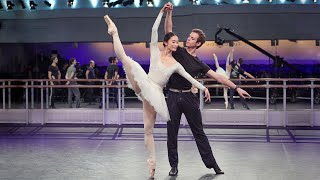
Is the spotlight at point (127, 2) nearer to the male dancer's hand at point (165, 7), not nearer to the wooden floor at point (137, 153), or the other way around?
the wooden floor at point (137, 153)

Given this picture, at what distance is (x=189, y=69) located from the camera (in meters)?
7.28

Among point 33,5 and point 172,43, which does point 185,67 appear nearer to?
point 172,43

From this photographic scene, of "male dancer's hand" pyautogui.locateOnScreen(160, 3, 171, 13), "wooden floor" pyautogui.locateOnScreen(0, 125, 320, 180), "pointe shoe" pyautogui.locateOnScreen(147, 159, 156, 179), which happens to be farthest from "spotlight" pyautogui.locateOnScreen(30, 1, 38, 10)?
"pointe shoe" pyautogui.locateOnScreen(147, 159, 156, 179)

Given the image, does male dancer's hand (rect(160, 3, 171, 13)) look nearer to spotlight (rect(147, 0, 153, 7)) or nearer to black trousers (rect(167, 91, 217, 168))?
black trousers (rect(167, 91, 217, 168))

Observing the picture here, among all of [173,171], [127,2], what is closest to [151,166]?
[173,171]

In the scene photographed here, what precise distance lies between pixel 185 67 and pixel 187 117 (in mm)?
698

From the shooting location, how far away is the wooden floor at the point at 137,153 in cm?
752

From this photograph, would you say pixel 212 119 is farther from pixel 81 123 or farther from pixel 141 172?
pixel 141 172

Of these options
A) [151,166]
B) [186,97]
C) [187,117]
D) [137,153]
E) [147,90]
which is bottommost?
[137,153]

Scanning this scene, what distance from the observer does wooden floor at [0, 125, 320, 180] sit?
296 inches

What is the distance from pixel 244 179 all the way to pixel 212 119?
630 cm

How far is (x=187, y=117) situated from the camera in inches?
292

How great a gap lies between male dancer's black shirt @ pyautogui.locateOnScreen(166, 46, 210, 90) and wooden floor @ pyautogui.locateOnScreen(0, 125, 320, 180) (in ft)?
4.11

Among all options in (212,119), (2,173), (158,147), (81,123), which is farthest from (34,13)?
(2,173)
